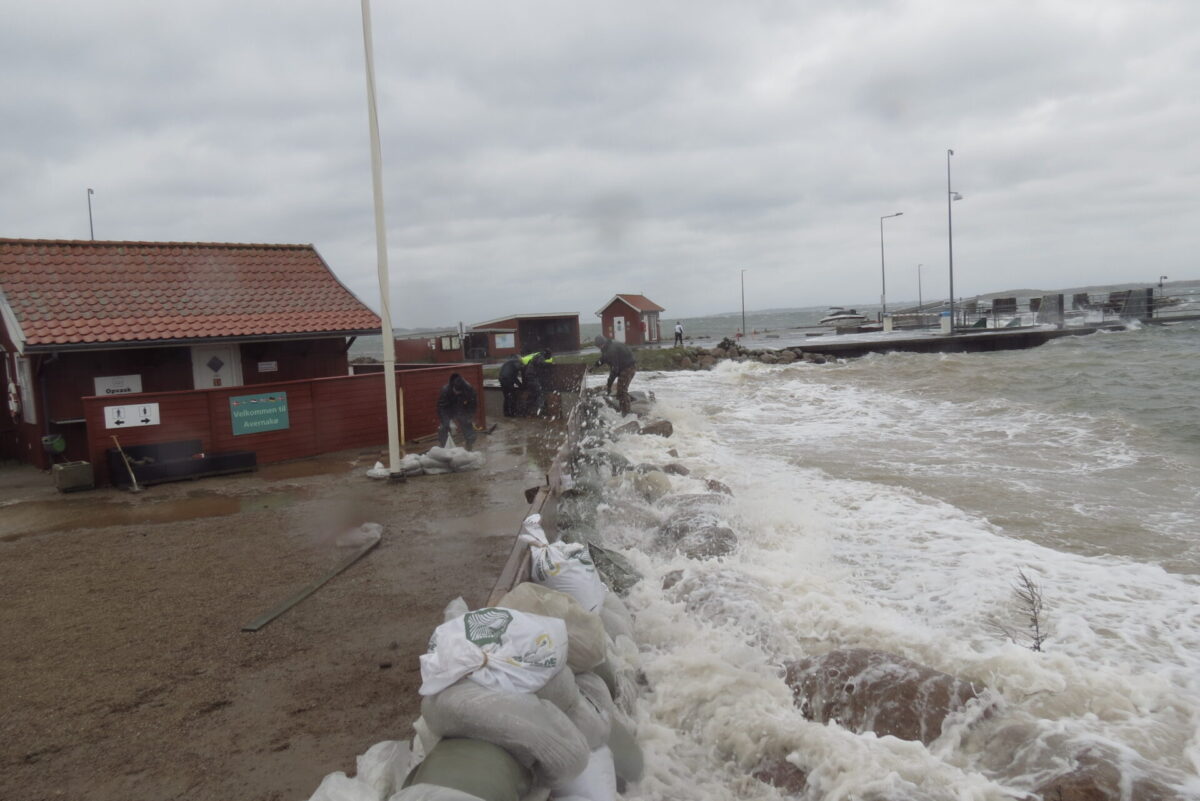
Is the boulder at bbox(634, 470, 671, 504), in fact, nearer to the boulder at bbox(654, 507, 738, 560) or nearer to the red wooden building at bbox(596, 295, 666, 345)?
the boulder at bbox(654, 507, 738, 560)

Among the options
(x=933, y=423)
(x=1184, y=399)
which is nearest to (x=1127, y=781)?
(x=933, y=423)

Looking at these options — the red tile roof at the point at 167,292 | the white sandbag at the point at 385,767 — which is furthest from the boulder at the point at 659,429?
the white sandbag at the point at 385,767

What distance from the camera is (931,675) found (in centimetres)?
475

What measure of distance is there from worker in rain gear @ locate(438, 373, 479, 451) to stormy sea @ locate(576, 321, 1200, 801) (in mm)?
3058

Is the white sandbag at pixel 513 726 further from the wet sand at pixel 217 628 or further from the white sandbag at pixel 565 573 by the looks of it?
the white sandbag at pixel 565 573

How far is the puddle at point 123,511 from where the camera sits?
8.84 m

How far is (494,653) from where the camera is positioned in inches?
134

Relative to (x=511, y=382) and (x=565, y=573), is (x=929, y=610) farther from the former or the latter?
(x=511, y=382)

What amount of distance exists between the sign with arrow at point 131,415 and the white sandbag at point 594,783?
33.4ft

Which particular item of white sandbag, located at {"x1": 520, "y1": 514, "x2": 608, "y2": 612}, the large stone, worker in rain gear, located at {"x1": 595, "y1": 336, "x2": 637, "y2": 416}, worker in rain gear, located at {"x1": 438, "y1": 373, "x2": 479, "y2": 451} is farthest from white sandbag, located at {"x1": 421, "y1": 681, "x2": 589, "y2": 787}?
worker in rain gear, located at {"x1": 595, "y1": 336, "x2": 637, "y2": 416}

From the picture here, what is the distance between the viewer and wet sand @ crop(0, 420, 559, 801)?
388 centimetres

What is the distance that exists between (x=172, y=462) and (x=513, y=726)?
9957mm

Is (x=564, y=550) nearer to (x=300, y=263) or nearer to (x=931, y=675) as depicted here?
(x=931, y=675)

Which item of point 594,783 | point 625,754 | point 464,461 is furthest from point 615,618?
point 464,461
